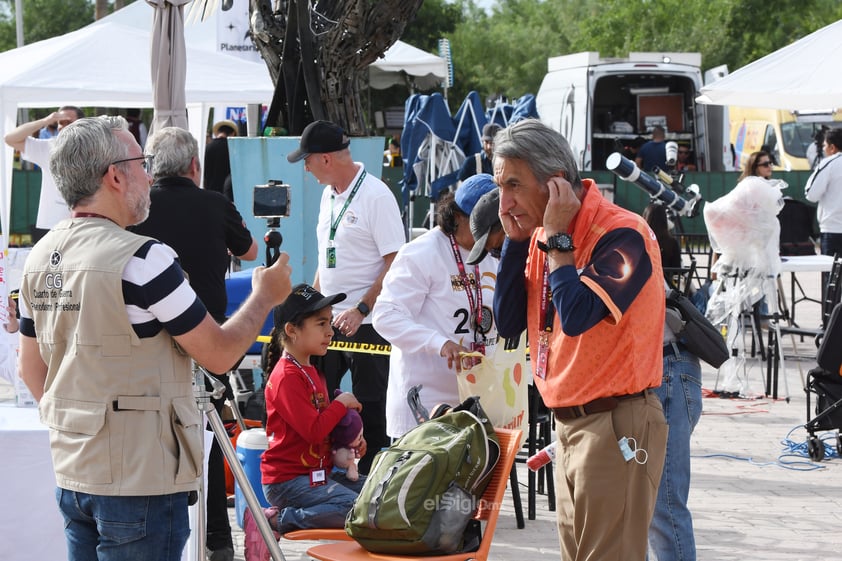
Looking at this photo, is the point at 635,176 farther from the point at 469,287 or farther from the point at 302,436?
the point at 302,436

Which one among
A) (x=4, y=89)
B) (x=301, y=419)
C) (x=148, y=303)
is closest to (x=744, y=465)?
(x=301, y=419)

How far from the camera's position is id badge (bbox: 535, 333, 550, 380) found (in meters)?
3.59

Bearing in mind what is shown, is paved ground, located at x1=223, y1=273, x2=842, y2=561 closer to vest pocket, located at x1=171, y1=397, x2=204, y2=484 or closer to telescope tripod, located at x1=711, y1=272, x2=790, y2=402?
telescope tripod, located at x1=711, y1=272, x2=790, y2=402

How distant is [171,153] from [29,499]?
1.67m

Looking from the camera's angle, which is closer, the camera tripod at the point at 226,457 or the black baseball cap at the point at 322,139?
the camera tripod at the point at 226,457

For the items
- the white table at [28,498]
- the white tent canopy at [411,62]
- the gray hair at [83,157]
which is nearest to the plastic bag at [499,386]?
the white table at [28,498]

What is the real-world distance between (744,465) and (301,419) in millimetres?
3880

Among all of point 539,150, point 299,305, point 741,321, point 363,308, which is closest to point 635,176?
point 741,321

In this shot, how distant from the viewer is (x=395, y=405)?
507 centimetres

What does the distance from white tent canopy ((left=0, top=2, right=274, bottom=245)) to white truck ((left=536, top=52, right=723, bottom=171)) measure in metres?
9.81

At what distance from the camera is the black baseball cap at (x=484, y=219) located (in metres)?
4.45

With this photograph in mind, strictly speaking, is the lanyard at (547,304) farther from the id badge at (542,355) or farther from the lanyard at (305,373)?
the lanyard at (305,373)

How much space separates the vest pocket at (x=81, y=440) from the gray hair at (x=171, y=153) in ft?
7.53

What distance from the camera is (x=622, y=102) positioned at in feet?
74.7
